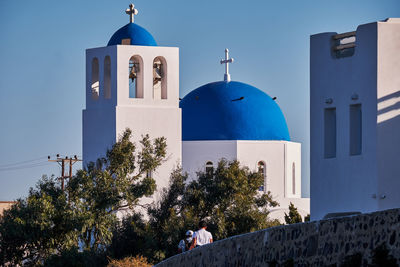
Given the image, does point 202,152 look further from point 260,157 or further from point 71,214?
point 71,214

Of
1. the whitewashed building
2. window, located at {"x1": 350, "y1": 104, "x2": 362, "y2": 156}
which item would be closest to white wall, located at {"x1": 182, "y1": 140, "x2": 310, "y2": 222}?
the whitewashed building

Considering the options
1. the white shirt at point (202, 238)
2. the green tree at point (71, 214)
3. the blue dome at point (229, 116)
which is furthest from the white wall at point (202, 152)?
the white shirt at point (202, 238)

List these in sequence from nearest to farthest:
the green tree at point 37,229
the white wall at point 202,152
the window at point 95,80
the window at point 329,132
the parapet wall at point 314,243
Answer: the parapet wall at point 314,243
the window at point 329,132
the green tree at point 37,229
the window at point 95,80
the white wall at point 202,152

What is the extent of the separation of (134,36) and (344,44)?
35.7ft

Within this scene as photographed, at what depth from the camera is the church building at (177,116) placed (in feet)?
89.9

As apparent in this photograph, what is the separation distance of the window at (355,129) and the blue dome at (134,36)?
11060mm

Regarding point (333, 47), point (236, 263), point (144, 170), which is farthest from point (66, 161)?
point (236, 263)

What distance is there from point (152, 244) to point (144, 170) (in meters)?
2.29

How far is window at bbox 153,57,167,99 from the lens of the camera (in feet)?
93.4

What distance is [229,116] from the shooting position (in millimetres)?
31234

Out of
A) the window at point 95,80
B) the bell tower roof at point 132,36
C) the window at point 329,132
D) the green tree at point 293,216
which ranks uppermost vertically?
the bell tower roof at point 132,36

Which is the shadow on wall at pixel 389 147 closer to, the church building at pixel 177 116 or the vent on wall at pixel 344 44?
the vent on wall at pixel 344 44

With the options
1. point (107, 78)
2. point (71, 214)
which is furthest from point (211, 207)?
point (107, 78)

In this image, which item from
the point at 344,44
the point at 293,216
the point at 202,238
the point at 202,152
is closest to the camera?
the point at 202,238
